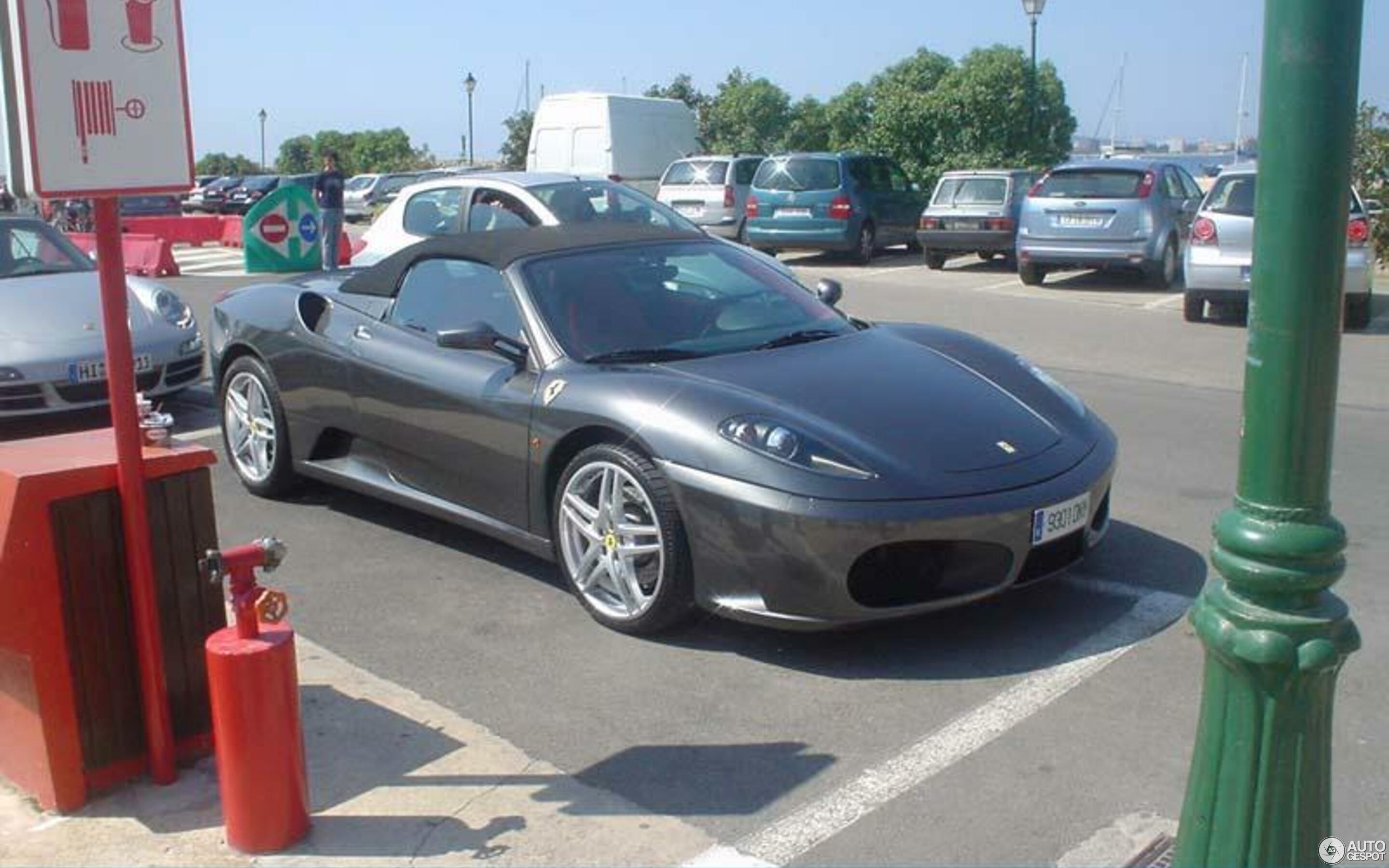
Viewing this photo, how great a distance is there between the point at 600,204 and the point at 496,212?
1035 mm

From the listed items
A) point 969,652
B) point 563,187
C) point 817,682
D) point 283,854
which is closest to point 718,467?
point 817,682

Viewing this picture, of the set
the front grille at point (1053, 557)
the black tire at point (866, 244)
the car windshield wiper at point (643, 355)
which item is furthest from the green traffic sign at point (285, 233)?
the front grille at point (1053, 557)

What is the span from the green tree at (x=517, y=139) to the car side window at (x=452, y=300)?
155 feet

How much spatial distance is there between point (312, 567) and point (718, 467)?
2.12 m

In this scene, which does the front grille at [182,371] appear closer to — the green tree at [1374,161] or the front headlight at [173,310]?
the front headlight at [173,310]

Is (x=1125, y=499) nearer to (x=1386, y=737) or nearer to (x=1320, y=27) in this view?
(x=1386, y=737)

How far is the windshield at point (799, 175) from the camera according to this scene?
68.3 ft

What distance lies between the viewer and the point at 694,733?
419cm

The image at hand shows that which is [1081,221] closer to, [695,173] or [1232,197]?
[1232,197]

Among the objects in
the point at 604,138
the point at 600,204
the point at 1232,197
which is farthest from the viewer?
the point at 604,138

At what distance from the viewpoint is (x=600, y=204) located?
41.4ft

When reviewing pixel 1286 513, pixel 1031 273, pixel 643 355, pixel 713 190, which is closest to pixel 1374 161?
pixel 1031 273

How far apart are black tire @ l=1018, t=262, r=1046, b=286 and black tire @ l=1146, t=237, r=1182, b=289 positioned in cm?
126

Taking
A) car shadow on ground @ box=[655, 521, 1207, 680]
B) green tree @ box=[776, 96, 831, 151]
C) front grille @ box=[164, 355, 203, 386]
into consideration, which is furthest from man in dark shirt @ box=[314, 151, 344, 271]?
green tree @ box=[776, 96, 831, 151]
